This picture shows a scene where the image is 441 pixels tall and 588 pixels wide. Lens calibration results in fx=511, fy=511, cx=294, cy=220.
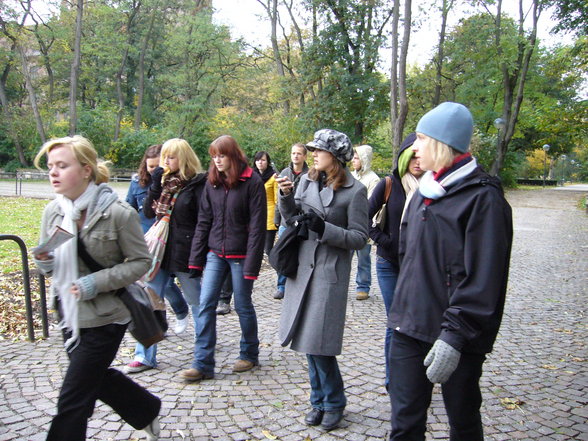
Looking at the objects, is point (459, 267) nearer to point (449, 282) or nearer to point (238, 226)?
point (449, 282)

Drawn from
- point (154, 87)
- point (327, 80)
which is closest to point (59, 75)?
point (154, 87)

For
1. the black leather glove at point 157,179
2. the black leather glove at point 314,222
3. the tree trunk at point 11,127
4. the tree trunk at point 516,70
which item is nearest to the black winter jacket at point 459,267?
the black leather glove at point 314,222

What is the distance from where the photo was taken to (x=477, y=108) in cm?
3584

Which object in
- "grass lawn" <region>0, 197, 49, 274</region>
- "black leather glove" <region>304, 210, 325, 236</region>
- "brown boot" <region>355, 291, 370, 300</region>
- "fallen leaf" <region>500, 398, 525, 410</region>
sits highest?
"black leather glove" <region>304, 210, 325, 236</region>

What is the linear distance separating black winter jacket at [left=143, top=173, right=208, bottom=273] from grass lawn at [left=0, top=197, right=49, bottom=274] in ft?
16.5

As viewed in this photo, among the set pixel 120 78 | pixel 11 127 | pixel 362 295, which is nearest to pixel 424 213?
pixel 362 295

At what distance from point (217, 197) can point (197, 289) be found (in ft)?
3.00

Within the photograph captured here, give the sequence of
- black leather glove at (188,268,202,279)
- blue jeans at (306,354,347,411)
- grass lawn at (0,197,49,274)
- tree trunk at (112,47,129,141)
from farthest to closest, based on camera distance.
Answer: tree trunk at (112,47,129,141), grass lawn at (0,197,49,274), black leather glove at (188,268,202,279), blue jeans at (306,354,347,411)

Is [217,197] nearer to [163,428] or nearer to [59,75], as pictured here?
[163,428]

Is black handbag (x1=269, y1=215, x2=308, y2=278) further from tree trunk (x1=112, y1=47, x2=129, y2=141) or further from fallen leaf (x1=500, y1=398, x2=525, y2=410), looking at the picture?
tree trunk (x1=112, y1=47, x2=129, y2=141)

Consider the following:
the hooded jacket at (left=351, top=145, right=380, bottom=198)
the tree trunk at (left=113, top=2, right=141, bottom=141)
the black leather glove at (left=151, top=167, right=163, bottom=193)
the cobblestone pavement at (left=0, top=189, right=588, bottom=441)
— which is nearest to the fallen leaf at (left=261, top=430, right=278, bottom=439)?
the cobblestone pavement at (left=0, top=189, right=588, bottom=441)

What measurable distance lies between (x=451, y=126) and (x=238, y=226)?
7.72 feet

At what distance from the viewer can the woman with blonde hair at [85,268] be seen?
2.58m

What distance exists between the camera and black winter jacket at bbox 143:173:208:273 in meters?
4.68
